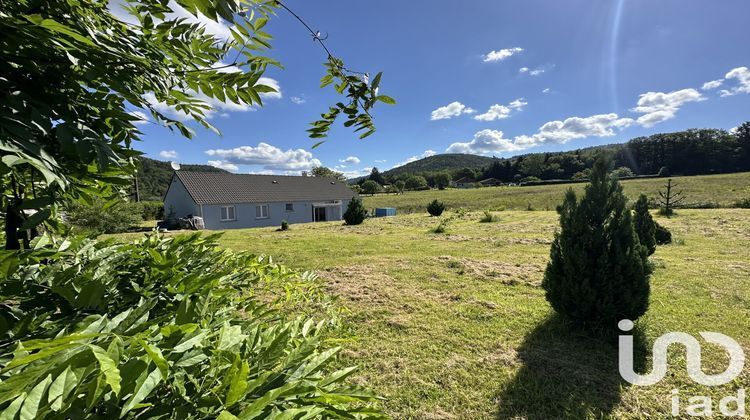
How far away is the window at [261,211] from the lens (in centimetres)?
2928

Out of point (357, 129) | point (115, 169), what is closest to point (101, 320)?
point (115, 169)

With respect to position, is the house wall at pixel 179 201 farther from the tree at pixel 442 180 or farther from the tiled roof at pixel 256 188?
the tree at pixel 442 180

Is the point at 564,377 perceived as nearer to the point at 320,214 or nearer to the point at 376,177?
the point at 320,214

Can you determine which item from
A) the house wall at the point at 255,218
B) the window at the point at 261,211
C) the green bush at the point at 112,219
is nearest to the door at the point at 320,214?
the house wall at the point at 255,218

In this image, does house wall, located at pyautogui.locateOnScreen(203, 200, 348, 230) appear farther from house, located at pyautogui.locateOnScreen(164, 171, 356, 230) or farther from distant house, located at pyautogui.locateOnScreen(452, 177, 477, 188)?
distant house, located at pyautogui.locateOnScreen(452, 177, 477, 188)

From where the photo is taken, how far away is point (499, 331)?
520cm

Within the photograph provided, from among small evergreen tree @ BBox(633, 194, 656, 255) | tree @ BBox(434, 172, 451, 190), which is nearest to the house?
small evergreen tree @ BBox(633, 194, 656, 255)

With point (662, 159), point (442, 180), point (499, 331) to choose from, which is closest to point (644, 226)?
point (499, 331)

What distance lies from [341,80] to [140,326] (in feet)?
3.82

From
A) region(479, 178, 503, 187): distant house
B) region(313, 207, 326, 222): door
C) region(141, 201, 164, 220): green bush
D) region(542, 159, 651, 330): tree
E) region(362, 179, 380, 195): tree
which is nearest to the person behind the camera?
region(542, 159, 651, 330): tree

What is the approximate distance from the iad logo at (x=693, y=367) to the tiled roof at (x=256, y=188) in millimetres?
27218

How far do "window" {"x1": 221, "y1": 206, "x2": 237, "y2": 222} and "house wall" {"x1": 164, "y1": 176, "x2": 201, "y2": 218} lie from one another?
6.29 ft

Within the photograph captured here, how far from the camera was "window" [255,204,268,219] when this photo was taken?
96.1ft

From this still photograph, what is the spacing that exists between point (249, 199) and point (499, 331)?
26762 millimetres
